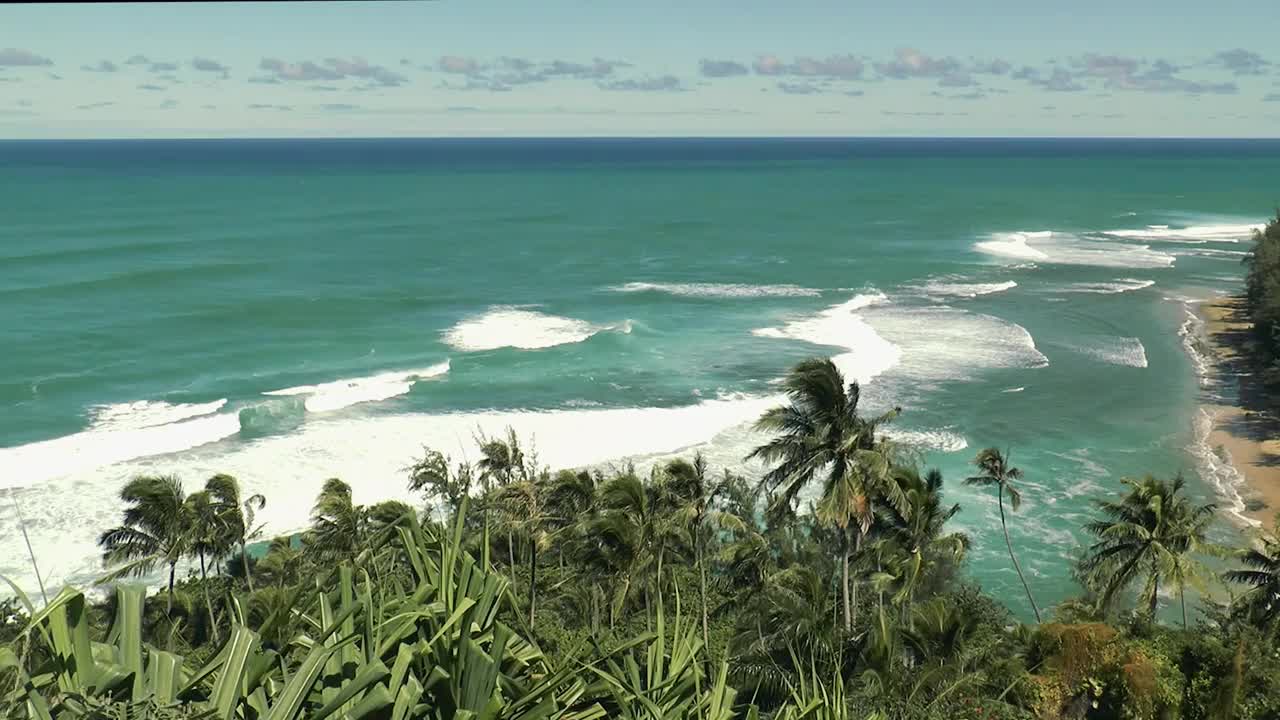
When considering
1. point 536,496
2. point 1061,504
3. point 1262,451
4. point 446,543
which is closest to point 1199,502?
point 1061,504

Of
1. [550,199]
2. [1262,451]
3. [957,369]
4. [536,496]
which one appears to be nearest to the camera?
[536,496]

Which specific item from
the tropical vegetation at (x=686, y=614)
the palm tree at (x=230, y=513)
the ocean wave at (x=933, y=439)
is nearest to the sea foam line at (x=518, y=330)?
the ocean wave at (x=933, y=439)

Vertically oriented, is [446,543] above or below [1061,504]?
above

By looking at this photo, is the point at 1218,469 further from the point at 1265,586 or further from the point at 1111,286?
the point at 1111,286

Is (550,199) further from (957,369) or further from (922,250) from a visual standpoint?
(957,369)

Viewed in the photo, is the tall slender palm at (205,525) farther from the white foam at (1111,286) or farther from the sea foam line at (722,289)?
the white foam at (1111,286)

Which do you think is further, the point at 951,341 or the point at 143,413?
the point at 951,341

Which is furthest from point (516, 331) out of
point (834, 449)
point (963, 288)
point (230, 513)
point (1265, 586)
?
point (1265, 586)
